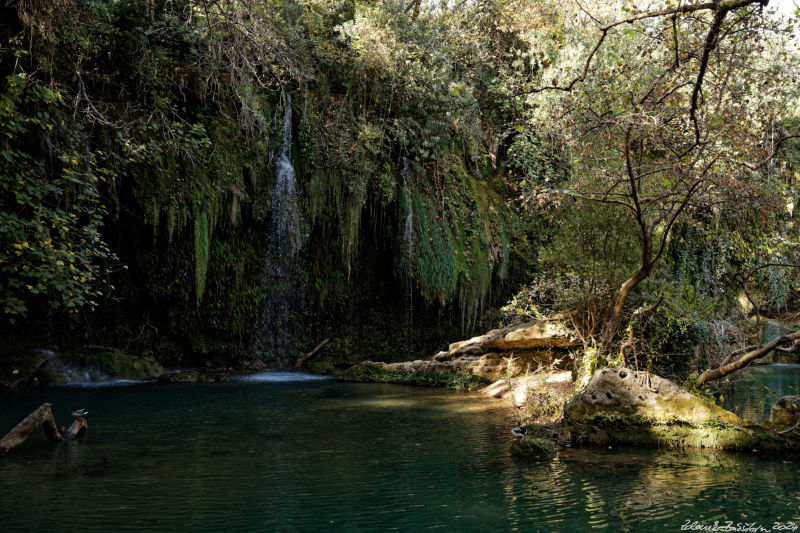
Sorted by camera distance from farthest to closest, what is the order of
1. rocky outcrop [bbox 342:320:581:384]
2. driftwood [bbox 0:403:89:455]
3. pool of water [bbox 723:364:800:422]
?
1. rocky outcrop [bbox 342:320:581:384]
2. pool of water [bbox 723:364:800:422]
3. driftwood [bbox 0:403:89:455]

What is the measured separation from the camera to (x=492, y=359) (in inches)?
508

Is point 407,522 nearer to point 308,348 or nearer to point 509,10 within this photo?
point 308,348

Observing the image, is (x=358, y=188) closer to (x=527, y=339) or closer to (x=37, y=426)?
(x=527, y=339)

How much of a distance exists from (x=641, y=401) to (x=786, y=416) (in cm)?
165

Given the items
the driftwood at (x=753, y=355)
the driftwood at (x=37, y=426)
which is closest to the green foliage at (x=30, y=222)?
the driftwood at (x=37, y=426)

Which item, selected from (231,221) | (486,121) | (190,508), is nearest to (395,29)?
(486,121)

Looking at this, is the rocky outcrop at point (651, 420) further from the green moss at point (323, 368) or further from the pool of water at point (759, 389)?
the green moss at point (323, 368)

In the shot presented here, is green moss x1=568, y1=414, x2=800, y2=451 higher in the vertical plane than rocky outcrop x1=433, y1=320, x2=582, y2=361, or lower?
lower

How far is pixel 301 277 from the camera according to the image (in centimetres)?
1579

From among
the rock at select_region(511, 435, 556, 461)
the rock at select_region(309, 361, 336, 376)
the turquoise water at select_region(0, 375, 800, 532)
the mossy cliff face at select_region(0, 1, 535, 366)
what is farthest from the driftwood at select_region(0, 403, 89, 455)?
the rock at select_region(309, 361, 336, 376)

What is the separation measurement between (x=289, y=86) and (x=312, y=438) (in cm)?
1066

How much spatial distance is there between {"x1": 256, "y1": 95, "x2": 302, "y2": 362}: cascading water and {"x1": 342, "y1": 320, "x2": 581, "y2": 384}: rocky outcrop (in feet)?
8.65

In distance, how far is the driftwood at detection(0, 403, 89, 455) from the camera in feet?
20.7

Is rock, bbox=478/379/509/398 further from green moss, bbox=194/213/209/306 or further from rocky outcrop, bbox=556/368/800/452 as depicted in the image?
green moss, bbox=194/213/209/306
